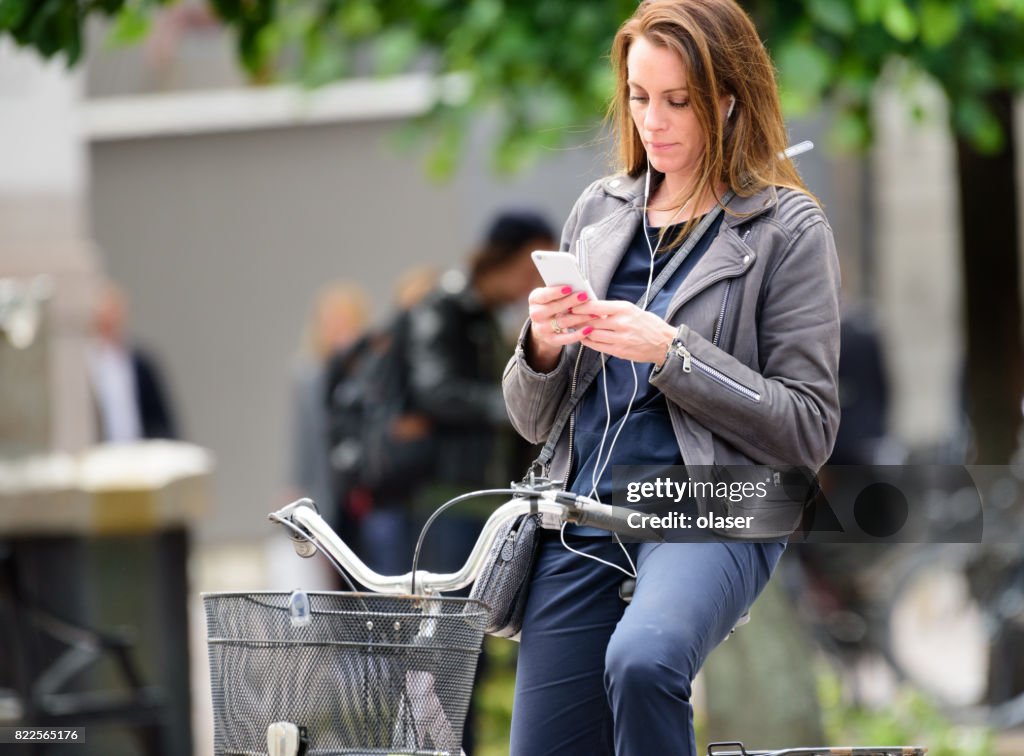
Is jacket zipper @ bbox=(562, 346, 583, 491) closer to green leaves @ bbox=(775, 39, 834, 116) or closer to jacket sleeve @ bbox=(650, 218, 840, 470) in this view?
jacket sleeve @ bbox=(650, 218, 840, 470)

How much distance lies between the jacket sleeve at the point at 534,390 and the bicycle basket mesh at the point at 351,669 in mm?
497

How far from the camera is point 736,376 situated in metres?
2.91

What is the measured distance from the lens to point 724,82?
3.03 m

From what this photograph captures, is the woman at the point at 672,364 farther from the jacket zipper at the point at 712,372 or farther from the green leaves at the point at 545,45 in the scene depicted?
the green leaves at the point at 545,45

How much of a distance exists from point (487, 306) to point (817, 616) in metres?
2.96

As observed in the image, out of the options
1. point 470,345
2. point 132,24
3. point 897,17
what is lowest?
point 470,345

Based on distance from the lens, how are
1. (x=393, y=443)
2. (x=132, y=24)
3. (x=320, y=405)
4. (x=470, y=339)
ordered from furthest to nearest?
1. (x=320, y=405)
2. (x=393, y=443)
3. (x=470, y=339)
4. (x=132, y=24)

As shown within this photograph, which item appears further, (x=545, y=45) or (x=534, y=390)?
(x=545, y=45)

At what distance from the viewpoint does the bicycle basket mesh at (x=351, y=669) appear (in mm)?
2723

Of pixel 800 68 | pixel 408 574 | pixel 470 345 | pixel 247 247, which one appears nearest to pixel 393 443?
pixel 470 345

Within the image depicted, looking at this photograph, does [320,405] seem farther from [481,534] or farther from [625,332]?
[625,332]

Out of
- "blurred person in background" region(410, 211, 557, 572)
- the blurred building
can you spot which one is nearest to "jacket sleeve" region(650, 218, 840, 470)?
"blurred person in background" region(410, 211, 557, 572)

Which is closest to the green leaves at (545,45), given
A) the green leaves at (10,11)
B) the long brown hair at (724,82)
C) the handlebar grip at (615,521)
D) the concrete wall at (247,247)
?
the green leaves at (10,11)

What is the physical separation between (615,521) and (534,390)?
32 centimetres
